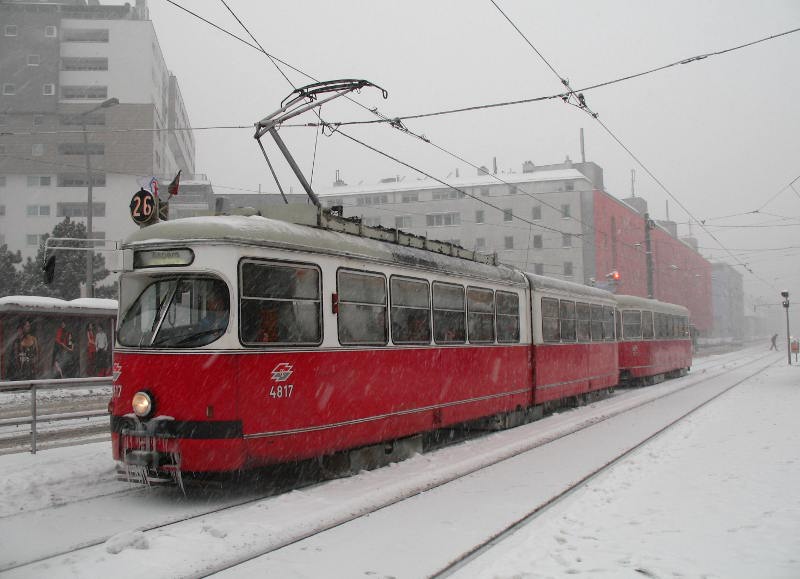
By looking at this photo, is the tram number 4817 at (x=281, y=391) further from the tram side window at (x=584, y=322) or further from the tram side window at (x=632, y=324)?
the tram side window at (x=632, y=324)

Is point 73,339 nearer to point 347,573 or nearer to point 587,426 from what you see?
point 587,426

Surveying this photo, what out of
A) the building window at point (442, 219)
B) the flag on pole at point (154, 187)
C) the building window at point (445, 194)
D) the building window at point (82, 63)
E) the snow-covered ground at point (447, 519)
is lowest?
the snow-covered ground at point (447, 519)

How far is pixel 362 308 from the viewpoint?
9.21 meters

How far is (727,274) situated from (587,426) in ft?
412

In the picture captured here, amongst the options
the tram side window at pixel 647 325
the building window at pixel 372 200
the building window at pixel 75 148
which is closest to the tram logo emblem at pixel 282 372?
the tram side window at pixel 647 325

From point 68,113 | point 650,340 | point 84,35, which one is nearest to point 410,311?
point 650,340

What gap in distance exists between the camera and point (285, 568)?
552 centimetres

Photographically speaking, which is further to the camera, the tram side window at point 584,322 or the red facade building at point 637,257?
the red facade building at point 637,257

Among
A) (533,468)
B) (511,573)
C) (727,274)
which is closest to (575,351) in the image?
(533,468)

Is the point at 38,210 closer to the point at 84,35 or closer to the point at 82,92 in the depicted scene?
the point at 82,92

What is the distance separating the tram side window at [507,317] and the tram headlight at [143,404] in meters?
7.03

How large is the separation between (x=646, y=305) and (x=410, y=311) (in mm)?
17048

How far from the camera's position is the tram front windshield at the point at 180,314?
753cm

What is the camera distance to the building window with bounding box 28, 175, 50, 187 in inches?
2377
